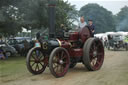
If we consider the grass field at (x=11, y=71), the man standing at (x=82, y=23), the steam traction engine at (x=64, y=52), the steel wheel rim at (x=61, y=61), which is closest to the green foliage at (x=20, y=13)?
the grass field at (x=11, y=71)

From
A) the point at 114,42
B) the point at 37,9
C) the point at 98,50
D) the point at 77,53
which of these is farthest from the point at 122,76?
the point at 114,42

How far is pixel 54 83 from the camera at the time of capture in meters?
5.67

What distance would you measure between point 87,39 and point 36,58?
186 cm

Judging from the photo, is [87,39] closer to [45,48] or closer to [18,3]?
[45,48]

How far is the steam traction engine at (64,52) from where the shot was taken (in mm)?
6473

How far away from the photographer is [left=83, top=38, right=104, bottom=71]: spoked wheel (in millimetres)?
7164

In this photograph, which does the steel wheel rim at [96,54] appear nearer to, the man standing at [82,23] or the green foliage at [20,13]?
the man standing at [82,23]

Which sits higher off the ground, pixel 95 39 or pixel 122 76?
pixel 95 39

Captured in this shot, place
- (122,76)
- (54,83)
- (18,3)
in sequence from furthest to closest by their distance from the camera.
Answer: (18,3), (122,76), (54,83)

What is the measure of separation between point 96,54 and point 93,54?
0.71ft

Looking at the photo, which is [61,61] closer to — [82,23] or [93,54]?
[93,54]

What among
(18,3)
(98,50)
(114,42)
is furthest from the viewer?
(114,42)

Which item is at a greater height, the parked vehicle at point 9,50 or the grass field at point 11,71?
the parked vehicle at point 9,50

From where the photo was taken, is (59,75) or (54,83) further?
(59,75)
